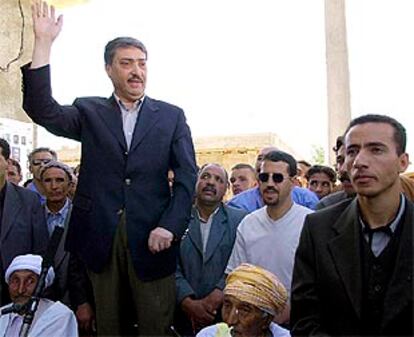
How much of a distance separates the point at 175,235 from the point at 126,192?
0.34m

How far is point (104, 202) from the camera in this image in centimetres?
340

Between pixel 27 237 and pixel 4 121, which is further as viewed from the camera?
pixel 4 121

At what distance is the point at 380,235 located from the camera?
2.59 m

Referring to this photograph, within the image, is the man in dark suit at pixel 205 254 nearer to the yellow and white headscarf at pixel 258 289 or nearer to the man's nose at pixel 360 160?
the yellow and white headscarf at pixel 258 289

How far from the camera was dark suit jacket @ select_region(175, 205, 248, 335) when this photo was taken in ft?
13.8

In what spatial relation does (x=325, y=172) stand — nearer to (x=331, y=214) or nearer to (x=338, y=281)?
(x=331, y=214)

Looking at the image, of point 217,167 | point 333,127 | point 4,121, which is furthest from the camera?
point 333,127

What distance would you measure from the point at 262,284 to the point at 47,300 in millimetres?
1631

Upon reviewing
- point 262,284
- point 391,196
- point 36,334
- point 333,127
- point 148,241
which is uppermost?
point 333,127

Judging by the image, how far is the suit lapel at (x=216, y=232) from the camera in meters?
4.45

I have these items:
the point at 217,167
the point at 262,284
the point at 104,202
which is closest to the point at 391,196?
the point at 262,284

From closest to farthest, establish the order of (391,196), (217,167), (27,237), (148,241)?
(391,196) < (148,241) < (27,237) < (217,167)

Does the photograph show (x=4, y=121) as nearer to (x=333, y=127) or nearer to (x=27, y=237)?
(x=27, y=237)

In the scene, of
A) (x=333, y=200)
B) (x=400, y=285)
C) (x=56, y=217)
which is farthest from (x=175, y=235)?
(x=56, y=217)
